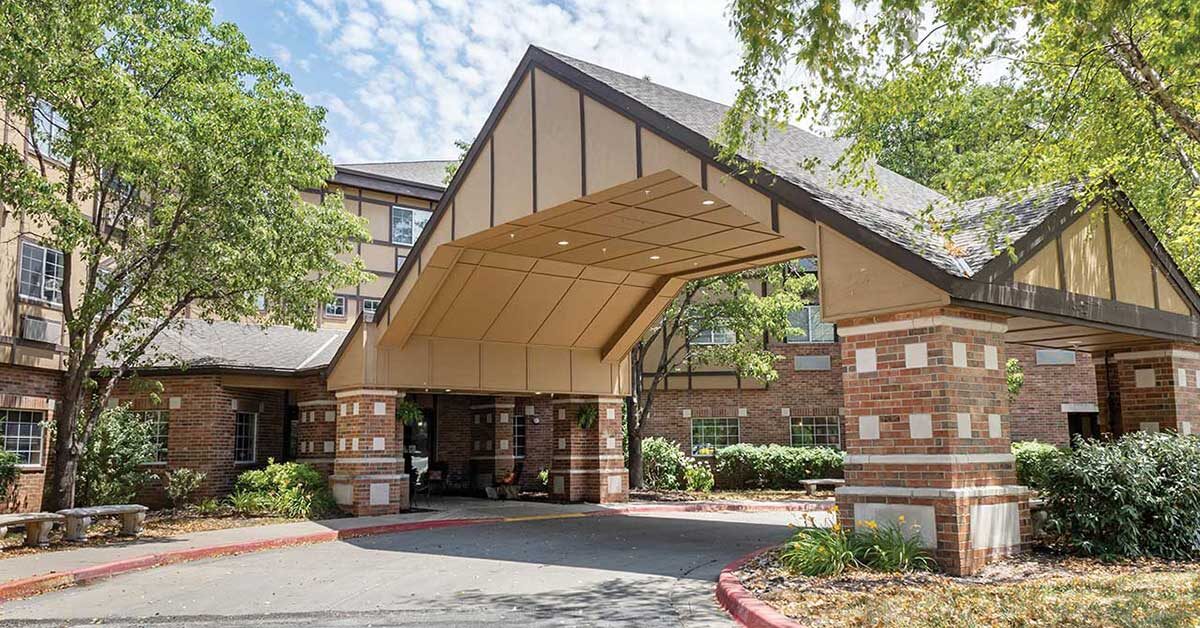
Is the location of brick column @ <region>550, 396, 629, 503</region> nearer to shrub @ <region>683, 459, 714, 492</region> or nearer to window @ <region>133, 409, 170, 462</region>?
shrub @ <region>683, 459, 714, 492</region>

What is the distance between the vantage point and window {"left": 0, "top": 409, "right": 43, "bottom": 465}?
59.6ft

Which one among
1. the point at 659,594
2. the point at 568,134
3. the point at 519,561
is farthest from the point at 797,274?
the point at 659,594

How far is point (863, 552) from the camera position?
31.3ft

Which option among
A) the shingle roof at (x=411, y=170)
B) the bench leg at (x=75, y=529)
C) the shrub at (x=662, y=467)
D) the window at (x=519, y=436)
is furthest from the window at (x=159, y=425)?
the shingle roof at (x=411, y=170)

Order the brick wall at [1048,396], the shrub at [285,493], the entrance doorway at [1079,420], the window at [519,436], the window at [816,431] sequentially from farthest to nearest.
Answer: the window at [816,431], the brick wall at [1048,396], the entrance doorway at [1079,420], the window at [519,436], the shrub at [285,493]

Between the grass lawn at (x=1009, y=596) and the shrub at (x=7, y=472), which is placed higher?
the shrub at (x=7, y=472)

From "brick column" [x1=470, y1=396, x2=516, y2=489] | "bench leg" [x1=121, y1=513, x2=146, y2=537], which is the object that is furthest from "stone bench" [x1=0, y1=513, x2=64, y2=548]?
"brick column" [x1=470, y1=396, x2=516, y2=489]

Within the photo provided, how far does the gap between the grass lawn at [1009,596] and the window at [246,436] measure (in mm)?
15641

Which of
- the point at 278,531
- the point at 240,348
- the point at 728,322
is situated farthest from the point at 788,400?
the point at 278,531

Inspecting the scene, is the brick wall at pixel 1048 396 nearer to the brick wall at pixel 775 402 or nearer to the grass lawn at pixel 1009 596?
the brick wall at pixel 775 402

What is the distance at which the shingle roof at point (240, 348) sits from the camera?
67.8ft

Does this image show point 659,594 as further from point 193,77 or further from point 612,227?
point 193,77

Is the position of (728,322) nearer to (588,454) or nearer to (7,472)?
(588,454)

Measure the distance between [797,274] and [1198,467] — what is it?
16.2 metres
